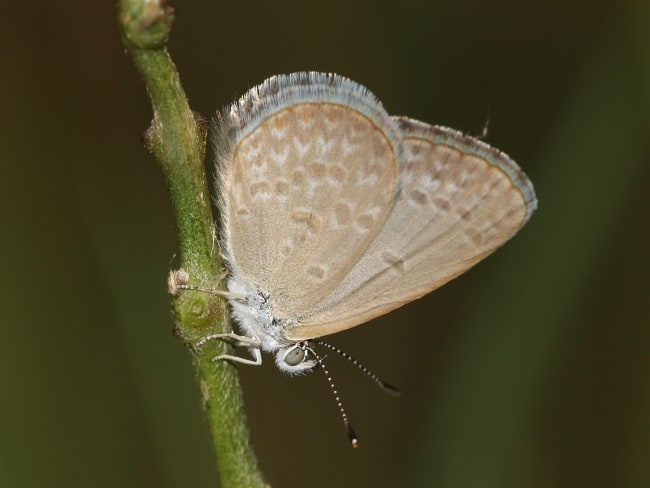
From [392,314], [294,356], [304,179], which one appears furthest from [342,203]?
[392,314]

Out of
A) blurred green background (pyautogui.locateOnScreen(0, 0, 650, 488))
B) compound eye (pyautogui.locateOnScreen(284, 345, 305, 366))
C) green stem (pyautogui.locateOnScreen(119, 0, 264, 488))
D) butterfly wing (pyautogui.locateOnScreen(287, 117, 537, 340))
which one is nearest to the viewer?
green stem (pyautogui.locateOnScreen(119, 0, 264, 488))

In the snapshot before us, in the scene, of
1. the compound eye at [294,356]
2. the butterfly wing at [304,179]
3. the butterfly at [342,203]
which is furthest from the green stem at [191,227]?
the compound eye at [294,356]

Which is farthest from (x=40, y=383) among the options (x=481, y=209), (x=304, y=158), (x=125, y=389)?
(x=481, y=209)

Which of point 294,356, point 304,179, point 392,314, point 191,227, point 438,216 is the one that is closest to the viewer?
point 191,227

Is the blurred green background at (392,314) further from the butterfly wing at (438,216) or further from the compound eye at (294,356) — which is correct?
the butterfly wing at (438,216)

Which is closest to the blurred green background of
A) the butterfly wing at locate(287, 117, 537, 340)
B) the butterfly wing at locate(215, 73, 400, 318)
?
the butterfly wing at locate(287, 117, 537, 340)

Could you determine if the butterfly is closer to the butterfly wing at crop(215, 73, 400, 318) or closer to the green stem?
the butterfly wing at crop(215, 73, 400, 318)

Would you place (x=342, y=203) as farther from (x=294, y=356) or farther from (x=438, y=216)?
(x=294, y=356)
